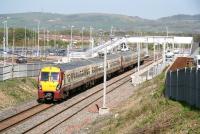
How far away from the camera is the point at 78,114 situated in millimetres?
33531

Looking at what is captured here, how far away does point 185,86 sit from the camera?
24.0 m

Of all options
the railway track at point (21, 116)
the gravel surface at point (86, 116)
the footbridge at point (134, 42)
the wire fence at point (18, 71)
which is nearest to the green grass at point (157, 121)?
the gravel surface at point (86, 116)

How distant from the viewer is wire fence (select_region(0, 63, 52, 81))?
44750 mm

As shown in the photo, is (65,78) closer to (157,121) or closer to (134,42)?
(157,121)

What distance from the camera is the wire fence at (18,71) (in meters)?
44.8

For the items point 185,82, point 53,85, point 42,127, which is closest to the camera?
point 185,82

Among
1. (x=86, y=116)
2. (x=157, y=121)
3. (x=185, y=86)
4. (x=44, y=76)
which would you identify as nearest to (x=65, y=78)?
(x=44, y=76)

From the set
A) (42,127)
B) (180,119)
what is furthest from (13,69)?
(180,119)

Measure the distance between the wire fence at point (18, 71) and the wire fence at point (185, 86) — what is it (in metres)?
19.9

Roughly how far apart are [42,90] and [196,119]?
20238 mm

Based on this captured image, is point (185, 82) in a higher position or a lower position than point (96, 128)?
higher

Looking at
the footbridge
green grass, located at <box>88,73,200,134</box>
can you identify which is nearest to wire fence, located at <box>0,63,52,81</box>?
green grass, located at <box>88,73,200,134</box>

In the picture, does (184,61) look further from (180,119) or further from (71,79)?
(180,119)

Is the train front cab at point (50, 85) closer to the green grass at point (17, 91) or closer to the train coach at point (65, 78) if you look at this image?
the train coach at point (65, 78)
